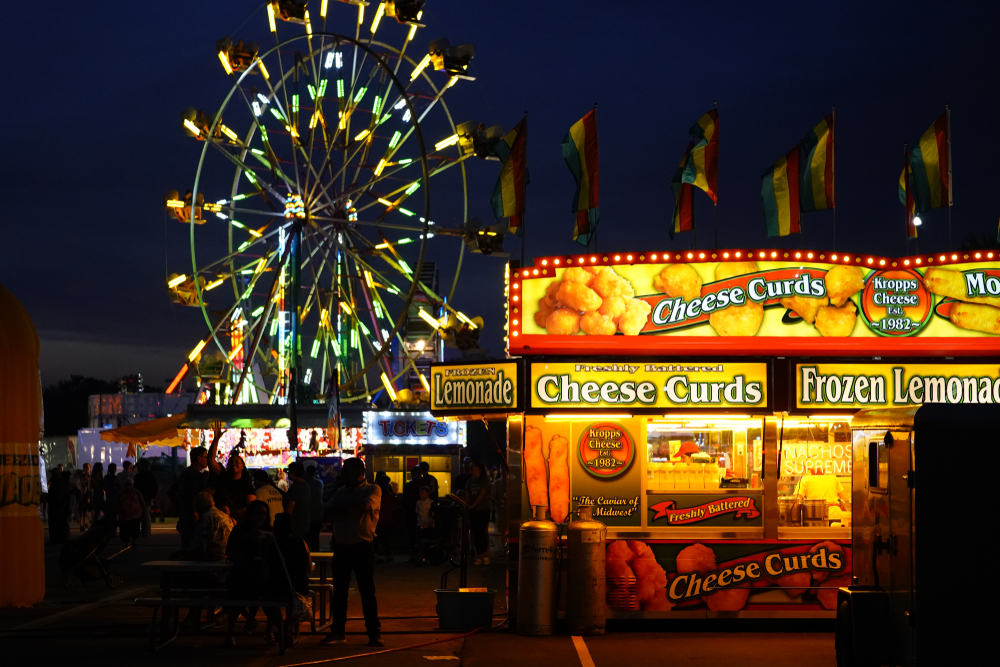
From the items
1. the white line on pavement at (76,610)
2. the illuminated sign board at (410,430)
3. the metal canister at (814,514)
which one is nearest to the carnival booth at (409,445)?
the illuminated sign board at (410,430)

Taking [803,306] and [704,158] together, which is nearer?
[803,306]

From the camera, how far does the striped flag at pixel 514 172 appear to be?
534 inches

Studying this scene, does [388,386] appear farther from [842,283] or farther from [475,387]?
[842,283]

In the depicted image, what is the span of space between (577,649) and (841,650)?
7.95 ft

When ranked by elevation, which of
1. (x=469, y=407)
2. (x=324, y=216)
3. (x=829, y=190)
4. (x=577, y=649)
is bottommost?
(x=577, y=649)

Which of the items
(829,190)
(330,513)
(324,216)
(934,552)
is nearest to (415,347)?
(324,216)

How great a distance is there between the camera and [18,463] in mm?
12102

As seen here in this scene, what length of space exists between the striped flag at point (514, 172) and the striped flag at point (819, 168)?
3566 mm

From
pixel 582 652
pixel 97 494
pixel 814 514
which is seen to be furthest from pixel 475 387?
pixel 97 494

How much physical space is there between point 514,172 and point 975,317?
5.41m

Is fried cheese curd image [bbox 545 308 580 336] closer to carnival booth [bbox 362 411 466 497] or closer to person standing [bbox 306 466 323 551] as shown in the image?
person standing [bbox 306 466 323 551]

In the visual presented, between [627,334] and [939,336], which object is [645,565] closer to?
[627,334]

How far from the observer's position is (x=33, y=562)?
39.9 ft

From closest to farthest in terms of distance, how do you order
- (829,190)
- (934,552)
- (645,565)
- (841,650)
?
(934,552) → (841,650) → (645,565) → (829,190)
